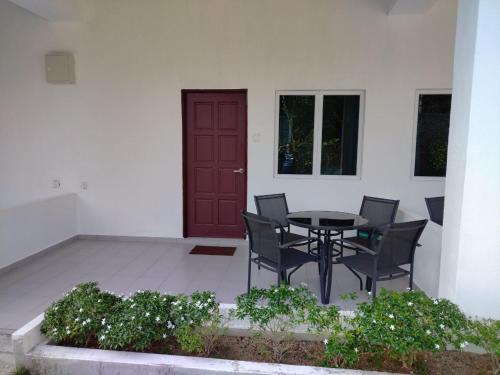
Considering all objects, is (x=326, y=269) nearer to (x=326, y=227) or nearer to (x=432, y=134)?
(x=326, y=227)

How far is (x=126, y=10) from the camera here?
192 inches

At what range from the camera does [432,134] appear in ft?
15.6

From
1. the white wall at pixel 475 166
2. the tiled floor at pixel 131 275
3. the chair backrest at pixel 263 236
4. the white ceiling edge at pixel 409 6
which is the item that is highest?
the white ceiling edge at pixel 409 6

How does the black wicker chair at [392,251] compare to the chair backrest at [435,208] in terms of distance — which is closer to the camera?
the black wicker chair at [392,251]

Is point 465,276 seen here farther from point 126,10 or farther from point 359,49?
point 126,10

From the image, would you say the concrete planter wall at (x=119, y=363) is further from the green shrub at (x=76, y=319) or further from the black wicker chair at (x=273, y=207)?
the black wicker chair at (x=273, y=207)

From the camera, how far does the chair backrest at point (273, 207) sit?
13.2ft

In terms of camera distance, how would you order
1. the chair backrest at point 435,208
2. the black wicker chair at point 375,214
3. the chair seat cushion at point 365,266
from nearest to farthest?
the chair seat cushion at point 365,266 < the black wicker chair at point 375,214 < the chair backrest at point 435,208

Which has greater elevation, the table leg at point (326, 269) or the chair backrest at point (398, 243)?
the chair backrest at point (398, 243)

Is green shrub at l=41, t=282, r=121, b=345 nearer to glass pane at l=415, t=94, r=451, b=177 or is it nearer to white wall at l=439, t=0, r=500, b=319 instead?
white wall at l=439, t=0, r=500, b=319

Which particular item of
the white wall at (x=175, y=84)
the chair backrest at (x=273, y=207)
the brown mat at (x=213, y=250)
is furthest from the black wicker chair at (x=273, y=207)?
the brown mat at (x=213, y=250)

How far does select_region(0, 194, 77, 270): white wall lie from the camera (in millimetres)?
3910

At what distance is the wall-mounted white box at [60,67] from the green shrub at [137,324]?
407 centimetres

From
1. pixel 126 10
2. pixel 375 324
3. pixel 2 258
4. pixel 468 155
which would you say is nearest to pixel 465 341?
pixel 375 324
